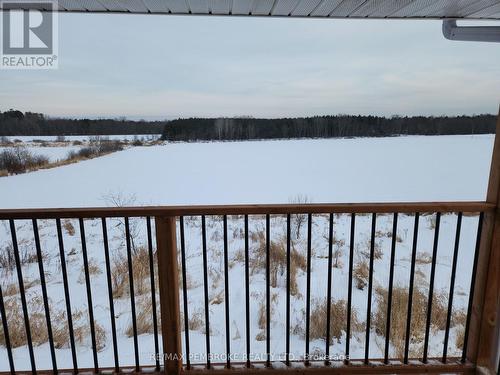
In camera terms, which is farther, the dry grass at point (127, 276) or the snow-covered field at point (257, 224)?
the dry grass at point (127, 276)

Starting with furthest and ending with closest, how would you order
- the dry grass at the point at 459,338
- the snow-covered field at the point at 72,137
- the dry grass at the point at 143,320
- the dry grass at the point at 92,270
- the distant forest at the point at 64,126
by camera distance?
the snow-covered field at the point at 72,137 → the distant forest at the point at 64,126 → the dry grass at the point at 92,270 → the dry grass at the point at 143,320 → the dry grass at the point at 459,338

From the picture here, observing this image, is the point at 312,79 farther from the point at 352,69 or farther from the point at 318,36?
the point at 318,36

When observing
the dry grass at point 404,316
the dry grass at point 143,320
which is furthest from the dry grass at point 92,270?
the dry grass at point 404,316

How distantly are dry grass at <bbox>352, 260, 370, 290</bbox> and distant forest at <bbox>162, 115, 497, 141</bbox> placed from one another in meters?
1.96

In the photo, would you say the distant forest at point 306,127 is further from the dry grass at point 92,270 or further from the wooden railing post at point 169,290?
the wooden railing post at point 169,290

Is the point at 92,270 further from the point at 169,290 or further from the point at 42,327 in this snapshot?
the point at 169,290

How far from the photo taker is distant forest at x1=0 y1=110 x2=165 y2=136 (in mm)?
3723

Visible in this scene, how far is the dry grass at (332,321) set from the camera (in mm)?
2420

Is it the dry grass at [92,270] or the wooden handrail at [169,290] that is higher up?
the wooden handrail at [169,290]

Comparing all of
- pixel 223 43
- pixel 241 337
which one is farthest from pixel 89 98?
pixel 241 337

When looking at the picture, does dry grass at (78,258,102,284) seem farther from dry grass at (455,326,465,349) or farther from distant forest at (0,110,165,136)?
dry grass at (455,326,465,349)

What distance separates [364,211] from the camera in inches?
62.8

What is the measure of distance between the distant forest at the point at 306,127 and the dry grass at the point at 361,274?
6.43 feet

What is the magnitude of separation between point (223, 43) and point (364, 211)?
2.82 m
